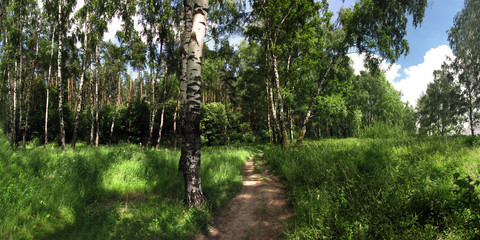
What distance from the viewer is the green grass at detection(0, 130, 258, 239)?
349 cm

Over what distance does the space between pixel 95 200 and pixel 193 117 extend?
3234mm

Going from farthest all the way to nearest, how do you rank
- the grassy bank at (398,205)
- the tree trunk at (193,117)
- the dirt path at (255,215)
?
the tree trunk at (193,117) < the dirt path at (255,215) < the grassy bank at (398,205)

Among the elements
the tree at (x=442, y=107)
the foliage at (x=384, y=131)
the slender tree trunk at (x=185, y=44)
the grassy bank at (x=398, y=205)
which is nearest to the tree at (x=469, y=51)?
the tree at (x=442, y=107)

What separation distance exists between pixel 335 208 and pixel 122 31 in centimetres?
2320

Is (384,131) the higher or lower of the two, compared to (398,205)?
→ higher

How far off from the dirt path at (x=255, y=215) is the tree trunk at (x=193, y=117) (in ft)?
2.88

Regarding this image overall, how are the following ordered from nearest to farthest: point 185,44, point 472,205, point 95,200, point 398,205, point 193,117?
point 472,205 → point 398,205 → point 95,200 → point 193,117 → point 185,44

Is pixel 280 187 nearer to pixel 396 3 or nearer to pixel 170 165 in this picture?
pixel 170 165

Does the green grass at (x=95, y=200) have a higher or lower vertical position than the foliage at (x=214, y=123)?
lower

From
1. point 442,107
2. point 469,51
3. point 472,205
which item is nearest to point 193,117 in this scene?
point 472,205

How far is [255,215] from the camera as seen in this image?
16.6 feet

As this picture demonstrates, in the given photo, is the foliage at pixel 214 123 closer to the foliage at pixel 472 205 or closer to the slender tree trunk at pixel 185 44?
the slender tree trunk at pixel 185 44

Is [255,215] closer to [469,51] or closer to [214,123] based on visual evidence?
[214,123]

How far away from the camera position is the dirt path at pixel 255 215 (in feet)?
14.0
